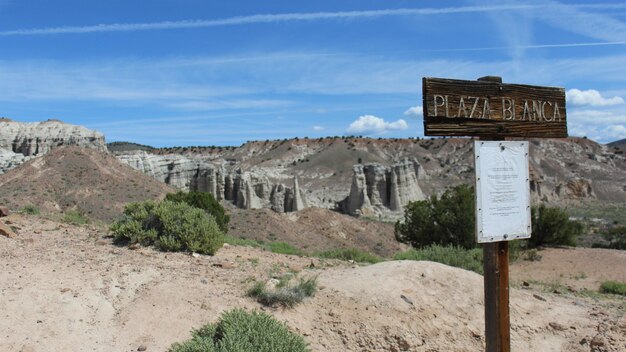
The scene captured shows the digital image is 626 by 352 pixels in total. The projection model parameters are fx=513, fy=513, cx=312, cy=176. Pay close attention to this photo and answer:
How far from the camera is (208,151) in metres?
104

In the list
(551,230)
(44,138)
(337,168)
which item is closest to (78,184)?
(44,138)

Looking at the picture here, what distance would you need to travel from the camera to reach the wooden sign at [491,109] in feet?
11.7

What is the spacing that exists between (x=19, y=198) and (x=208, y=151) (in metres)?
79.7

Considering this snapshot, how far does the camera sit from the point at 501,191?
12.0 feet

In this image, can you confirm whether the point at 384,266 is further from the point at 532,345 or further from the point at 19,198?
the point at 19,198

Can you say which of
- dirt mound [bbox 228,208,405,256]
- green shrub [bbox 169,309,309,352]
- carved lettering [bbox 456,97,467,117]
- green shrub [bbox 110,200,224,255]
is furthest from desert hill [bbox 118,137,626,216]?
carved lettering [bbox 456,97,467,117]

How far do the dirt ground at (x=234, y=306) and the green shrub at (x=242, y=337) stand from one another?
0.53 meters

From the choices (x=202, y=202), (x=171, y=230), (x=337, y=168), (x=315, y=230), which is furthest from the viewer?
(x=337, y=168)

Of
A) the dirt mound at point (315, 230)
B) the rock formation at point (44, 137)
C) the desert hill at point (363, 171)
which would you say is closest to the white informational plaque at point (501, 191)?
the dirt mound at point (315, 230)

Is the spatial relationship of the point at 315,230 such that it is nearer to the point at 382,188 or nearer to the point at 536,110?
the point at 382,188

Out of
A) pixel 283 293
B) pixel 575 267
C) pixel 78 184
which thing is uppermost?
pixel 78 184

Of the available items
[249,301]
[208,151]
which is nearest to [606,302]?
[249,301]

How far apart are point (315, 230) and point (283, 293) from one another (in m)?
22.9

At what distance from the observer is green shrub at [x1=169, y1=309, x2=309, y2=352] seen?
15.0ft
